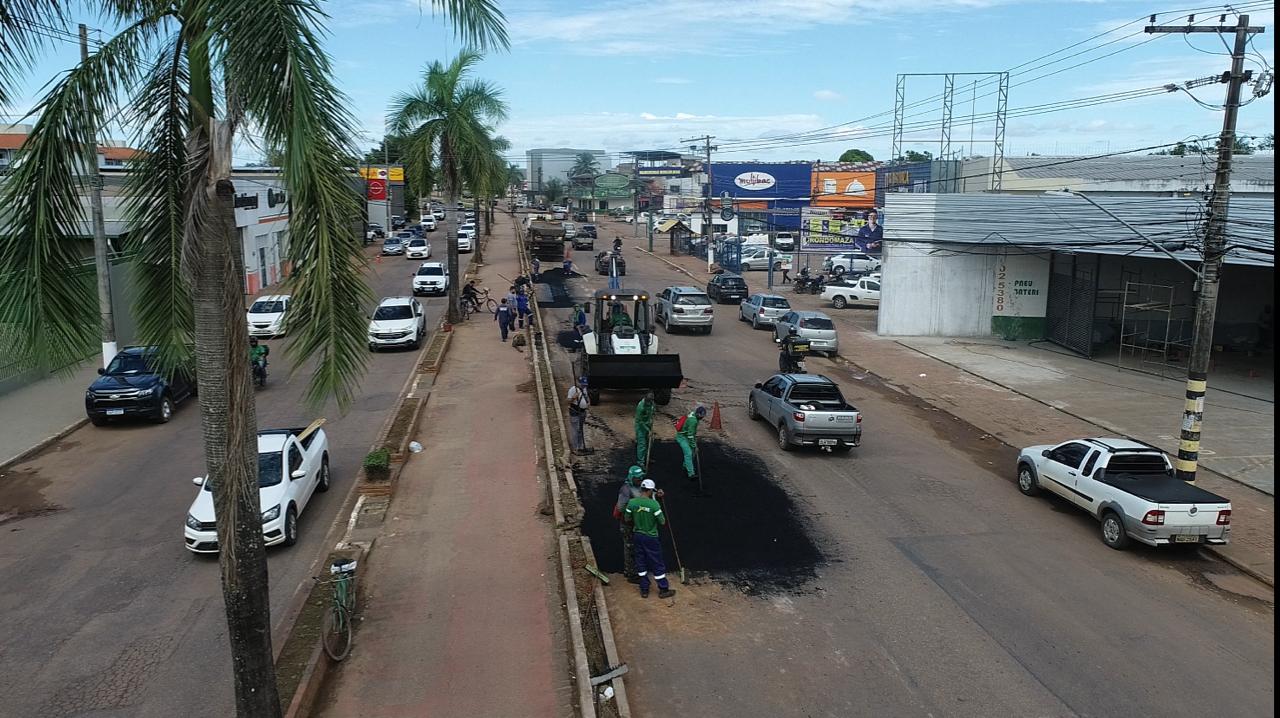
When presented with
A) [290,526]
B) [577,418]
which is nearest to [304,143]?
[290,526]

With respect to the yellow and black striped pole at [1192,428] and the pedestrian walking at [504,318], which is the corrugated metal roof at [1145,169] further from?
the yellow and black striped pole at [1192,428]

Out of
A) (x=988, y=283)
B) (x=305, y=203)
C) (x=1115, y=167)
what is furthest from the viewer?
(x=1115, y=167)

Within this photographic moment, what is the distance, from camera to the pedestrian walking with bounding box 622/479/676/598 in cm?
1127

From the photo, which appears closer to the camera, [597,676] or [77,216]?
[77,216]

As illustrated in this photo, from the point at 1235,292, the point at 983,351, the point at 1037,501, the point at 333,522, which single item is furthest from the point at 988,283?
the point at 333,522

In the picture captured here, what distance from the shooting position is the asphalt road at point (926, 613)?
9219 mm

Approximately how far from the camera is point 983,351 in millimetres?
32062

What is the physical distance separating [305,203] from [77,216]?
195 cm

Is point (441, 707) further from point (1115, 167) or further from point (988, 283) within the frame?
point (1115, 167)

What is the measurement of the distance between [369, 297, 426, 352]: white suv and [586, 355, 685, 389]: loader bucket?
35.7 feet

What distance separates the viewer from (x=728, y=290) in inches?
1734

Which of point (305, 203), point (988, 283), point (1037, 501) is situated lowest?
point (1037, 501)

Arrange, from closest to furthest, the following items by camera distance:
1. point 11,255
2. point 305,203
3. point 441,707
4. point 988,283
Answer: point 305,203
point 11,255
point 441,707
point 988,283

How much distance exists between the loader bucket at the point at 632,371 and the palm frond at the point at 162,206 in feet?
43.2
